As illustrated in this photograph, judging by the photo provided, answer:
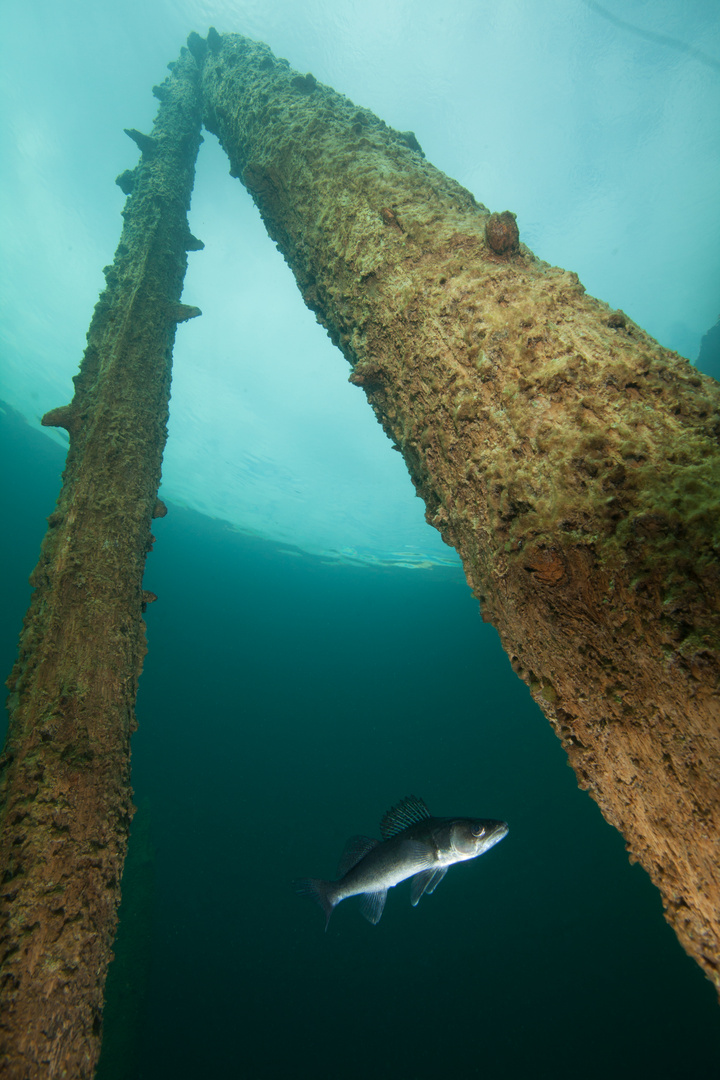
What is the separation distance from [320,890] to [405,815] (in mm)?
1807

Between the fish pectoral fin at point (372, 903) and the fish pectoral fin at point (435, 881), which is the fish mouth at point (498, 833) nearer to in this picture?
the fish pectoral fin at point (435, 881)

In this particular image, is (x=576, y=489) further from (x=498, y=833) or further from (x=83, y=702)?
(x=83, y=702)

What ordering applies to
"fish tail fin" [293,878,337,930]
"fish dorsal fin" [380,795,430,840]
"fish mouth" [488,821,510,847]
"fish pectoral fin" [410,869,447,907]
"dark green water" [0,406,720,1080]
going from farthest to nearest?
1. "dark green water" [0,406,720,1080]
2. "fish tail fin" [293,878,337,930]
3. "fish dorsal fin" [380,795,430,840]
4. "fish pectoral fin" [410,869,447,907]
5. "fish mouth" [488,821,510,847]

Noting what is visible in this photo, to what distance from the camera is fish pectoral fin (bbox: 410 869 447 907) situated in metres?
2.88

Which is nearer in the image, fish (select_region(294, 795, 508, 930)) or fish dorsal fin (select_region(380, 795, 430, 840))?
fish (select_region(294, 795, 508, 930))

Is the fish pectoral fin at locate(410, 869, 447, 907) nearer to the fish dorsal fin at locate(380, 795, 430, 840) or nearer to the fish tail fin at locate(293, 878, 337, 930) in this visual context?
the fish dorsal fin at locate(380, 795, 430, 840)

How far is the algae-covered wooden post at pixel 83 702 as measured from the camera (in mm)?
1758

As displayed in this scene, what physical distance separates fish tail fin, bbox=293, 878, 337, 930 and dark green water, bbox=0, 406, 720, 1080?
11364 mm

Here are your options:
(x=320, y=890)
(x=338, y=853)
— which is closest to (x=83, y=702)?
(x=320, y=890)

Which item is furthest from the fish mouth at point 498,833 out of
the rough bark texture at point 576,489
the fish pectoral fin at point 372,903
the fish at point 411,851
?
the rough bark texture at point 576,489

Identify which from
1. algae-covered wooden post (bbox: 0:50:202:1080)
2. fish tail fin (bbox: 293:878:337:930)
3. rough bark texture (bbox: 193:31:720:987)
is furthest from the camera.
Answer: fish tail fin (bbox: 293:878:337:930)

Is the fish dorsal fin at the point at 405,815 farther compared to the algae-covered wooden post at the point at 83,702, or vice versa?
the fish dorsal fin at the point at 405,815

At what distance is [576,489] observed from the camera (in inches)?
46.6

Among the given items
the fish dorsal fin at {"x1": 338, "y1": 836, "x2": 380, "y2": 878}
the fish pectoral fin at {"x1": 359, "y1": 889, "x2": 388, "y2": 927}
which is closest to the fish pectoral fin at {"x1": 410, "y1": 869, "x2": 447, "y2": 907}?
the fish pectoral fin at {"x1": 359, "y1": 889, "x2": 388, "y2": 927}
